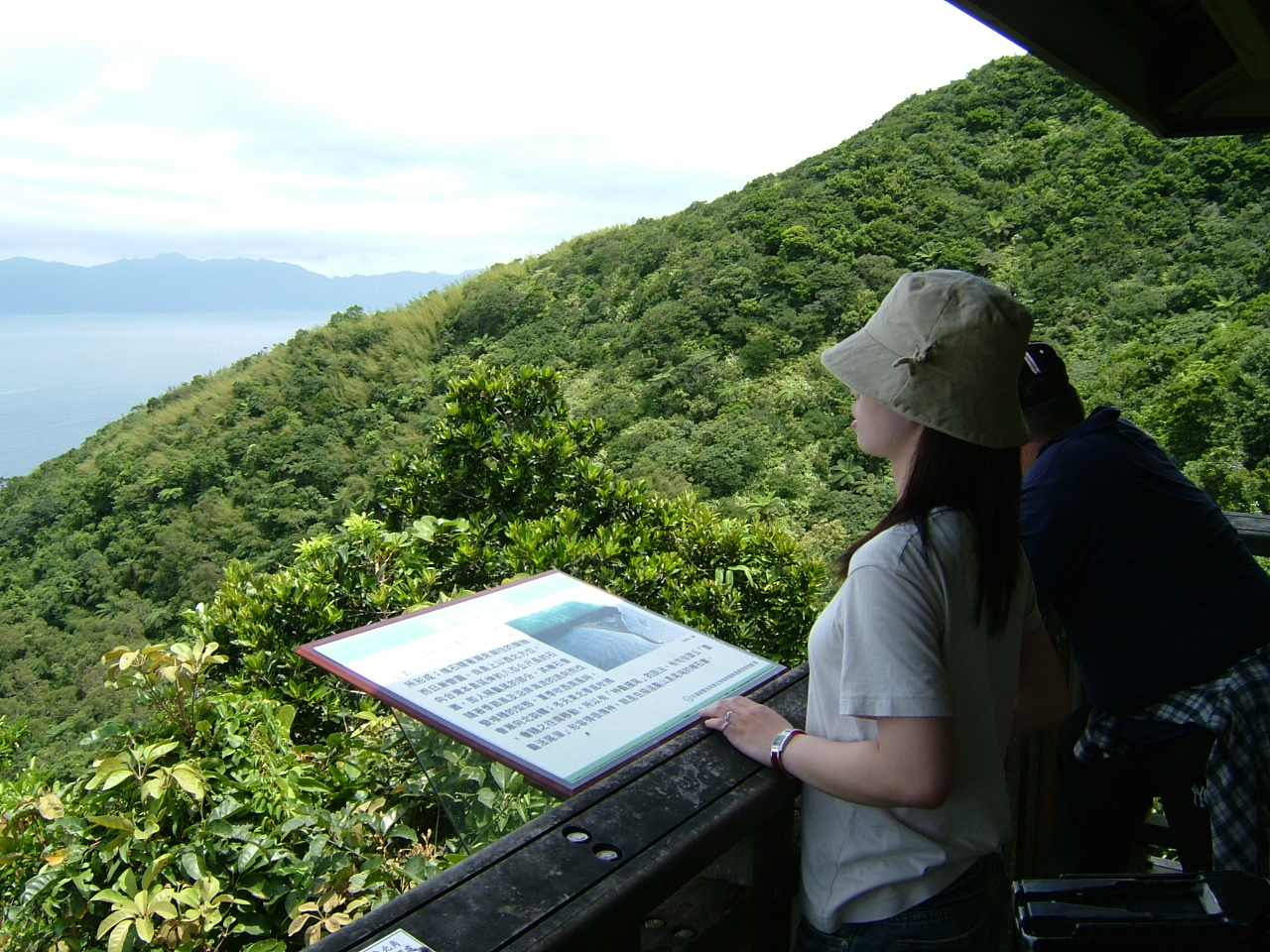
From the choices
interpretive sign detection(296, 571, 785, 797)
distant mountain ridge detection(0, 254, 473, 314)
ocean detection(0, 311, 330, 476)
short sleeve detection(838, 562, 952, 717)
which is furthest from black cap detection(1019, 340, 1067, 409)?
distant mountain ridge detection(0, 254, 473, 314)

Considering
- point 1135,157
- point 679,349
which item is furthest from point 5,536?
point 1135,157

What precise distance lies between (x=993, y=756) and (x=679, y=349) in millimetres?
16237

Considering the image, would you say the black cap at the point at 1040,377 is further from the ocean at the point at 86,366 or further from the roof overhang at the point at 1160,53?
the ocean at the point at 86,366

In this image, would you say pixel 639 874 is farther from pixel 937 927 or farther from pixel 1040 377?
pixel 1040 377

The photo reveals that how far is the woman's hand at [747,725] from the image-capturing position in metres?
0.98

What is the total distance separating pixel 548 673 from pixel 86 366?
3716 centimetres

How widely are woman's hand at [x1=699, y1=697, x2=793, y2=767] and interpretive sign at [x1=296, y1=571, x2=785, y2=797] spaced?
0.11 metres

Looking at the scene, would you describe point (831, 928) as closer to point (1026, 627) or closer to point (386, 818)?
point (1026, 627)

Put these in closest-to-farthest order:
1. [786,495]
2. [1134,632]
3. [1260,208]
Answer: [1134,632], [786,495], [1260,208]

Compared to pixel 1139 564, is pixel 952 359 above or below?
above

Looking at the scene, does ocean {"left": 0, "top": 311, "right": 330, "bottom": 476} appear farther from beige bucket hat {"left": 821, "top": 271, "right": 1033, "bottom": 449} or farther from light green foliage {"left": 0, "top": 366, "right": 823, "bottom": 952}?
beige bucket hat {"left": 821, "top": 271, "right": 1033, "bottom": 449}

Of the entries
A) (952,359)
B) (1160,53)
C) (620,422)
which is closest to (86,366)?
(620,422)

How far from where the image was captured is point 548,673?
128 cm

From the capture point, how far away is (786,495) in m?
13.0
